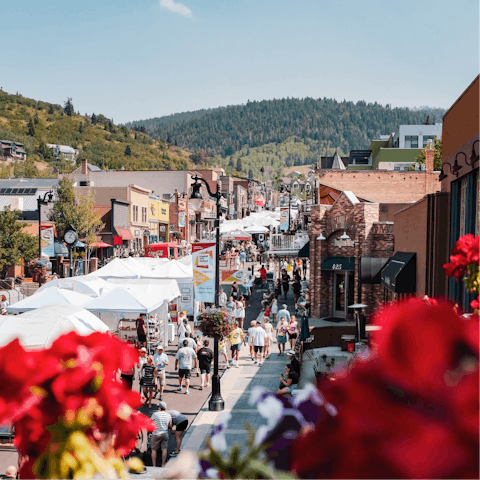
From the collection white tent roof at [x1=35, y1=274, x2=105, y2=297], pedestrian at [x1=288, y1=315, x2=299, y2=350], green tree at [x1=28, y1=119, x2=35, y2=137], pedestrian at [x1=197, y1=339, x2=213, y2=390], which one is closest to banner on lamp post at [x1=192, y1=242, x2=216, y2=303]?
pedestrian at [x1=197, y1=339, x2=213, y2=390]

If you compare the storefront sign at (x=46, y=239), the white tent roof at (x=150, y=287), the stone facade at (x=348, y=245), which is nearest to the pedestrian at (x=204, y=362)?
the white tent roof at (x=150, y=287)

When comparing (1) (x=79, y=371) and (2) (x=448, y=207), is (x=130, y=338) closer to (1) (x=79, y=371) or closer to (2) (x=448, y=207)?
(2) (x=448, y=207)

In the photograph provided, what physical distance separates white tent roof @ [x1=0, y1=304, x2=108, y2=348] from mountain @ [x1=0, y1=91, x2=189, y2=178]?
11001 centimetres

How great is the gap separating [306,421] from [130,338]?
59.6 ft

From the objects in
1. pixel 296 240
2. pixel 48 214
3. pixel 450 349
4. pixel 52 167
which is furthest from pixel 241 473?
pixel 52 167

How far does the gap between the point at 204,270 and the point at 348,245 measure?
868 cm

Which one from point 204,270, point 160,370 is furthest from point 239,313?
point 160,370

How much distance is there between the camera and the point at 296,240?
3469cm

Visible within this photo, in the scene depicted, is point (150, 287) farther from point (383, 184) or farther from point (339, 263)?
point (383, 184)

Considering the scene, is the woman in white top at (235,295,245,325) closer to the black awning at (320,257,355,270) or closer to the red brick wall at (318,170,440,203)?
the black awning at (320,257,355,270)

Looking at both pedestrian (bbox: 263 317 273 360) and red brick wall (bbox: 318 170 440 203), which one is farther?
red brick wall (bbox: 318 170 440 203)

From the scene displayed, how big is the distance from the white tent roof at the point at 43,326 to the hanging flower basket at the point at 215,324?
296 centimetres

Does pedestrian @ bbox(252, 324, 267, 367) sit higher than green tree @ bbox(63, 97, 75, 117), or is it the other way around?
green tree @ bbox(63, 97, 75, 117)

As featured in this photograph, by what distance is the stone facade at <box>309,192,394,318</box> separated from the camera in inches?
911
